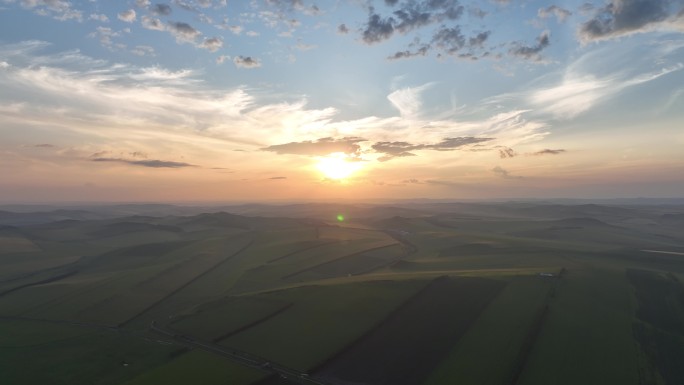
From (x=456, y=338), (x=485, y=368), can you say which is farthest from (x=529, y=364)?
(x=456, y=338)

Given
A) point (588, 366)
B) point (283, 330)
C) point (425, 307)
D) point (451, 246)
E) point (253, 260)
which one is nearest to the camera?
point (588, 366)

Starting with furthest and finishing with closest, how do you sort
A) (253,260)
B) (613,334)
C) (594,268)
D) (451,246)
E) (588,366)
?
1. (451,246)
2. (253,260)
3. (594,268)
4. (613,334)
5. (588,366)

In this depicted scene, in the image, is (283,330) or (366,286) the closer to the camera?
(283,330)

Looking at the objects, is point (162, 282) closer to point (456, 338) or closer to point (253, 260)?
point (253, 260)

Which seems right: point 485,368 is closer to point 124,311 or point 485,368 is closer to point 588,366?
point 588,366

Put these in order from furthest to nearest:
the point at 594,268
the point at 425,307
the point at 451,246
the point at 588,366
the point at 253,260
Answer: the point at 451,246
the point at 253,260
the point at 594,268
the point at 425,307
the point at 588,366

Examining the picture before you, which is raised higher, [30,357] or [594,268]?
[594,268]

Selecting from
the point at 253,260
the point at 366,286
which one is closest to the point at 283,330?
the point at 366,286

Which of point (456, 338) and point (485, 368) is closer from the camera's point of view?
point (485, 368)

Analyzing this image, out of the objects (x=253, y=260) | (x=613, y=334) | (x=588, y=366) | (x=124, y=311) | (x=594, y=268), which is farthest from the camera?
(x=253, y=260)
